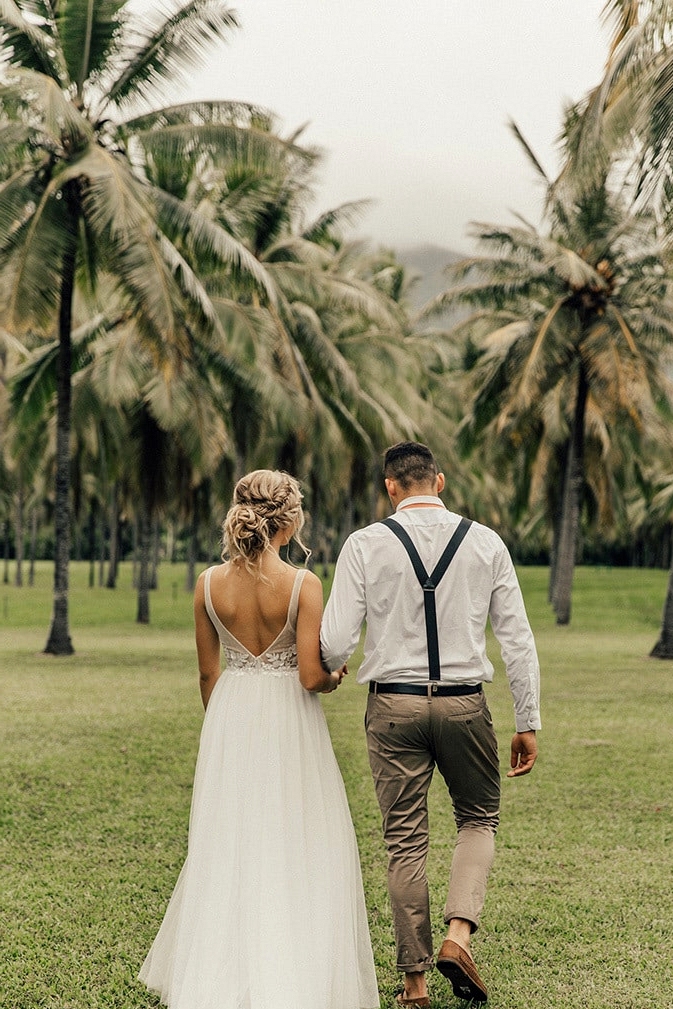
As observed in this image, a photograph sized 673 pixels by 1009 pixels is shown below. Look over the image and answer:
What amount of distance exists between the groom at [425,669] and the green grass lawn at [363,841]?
466 millimetres

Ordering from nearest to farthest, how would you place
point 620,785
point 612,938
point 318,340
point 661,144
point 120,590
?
point 612,938
point 620,785
point 661,144
point 318,340
point 120,590

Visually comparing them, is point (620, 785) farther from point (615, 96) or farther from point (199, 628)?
point (615, 96)

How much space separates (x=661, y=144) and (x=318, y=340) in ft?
38.8

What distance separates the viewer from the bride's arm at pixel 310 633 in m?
3.84

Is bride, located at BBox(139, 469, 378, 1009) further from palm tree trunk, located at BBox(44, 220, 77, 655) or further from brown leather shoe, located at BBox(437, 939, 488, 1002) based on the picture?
palm tree trunk, located at BBox(44, 220, 77, 655)

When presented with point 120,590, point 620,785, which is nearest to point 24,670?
point 620,785

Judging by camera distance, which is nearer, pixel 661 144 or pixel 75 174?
pixel 661 144

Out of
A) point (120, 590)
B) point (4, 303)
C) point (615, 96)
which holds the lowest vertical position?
point (120, 590)

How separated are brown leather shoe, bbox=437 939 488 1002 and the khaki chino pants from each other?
9 cm

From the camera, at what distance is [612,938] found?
467cm

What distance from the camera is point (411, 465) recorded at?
4113mm

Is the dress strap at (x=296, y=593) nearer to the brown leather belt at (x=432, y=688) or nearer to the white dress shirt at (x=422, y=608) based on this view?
the white dress shirt at (x=422, y=608)

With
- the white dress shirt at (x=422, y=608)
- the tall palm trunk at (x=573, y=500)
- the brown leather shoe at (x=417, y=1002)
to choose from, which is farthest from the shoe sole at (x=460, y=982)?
the tall palm trunk at (x=573, y=500)

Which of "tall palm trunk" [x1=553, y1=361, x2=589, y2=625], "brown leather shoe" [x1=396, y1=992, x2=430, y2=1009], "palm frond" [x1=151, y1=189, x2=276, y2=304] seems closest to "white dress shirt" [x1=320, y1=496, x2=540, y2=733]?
"brown leather shoe" [x1=396, y1=992, x2=430, y2=1009]
